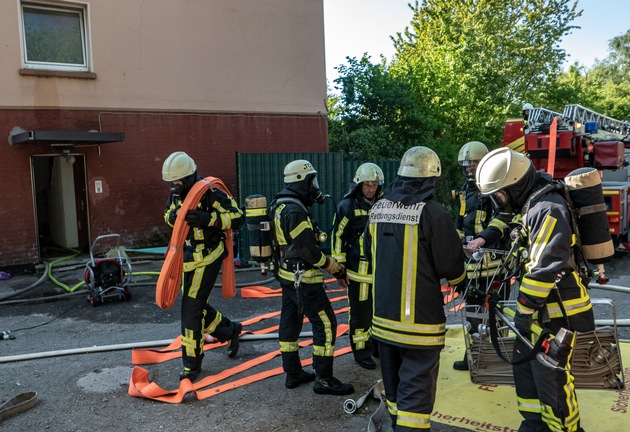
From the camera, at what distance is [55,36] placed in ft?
35.5

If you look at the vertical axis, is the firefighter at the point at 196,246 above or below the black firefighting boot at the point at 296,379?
above

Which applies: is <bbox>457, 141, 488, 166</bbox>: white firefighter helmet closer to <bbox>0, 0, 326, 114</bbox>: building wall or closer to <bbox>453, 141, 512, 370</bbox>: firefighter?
<bbox>453, 141, 512, 370</bbox>: firefighter

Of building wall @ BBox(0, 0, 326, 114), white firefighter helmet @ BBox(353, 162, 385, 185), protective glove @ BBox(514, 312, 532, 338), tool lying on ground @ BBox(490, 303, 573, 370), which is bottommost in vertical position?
tool lying on ground @ BBox(490, 303, 573, 370)

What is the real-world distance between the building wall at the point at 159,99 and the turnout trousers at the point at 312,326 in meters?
6.39

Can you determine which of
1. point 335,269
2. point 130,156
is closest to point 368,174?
point 335,269

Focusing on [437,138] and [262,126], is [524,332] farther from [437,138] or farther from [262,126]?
[437,138]

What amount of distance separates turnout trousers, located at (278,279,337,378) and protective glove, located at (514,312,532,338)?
1.75m

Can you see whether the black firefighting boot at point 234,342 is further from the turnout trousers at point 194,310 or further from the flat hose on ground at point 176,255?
the flat hose on ground at point 176,255

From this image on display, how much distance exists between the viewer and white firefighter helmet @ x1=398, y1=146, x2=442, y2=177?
3.47m

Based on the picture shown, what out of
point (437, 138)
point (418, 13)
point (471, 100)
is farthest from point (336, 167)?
point (418, 13)

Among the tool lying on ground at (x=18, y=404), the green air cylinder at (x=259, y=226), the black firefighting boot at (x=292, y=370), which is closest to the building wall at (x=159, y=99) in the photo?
the green air cylinder at (x=259, y=226)

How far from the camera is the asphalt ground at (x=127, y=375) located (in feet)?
13.6

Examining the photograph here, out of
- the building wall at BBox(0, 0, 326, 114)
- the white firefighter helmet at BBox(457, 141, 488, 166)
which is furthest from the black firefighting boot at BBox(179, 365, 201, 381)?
the building wall at BBox(0, 0, 326, 114)

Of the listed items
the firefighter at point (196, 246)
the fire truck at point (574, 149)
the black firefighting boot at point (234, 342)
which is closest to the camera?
the firefighter at point (196, 246)
